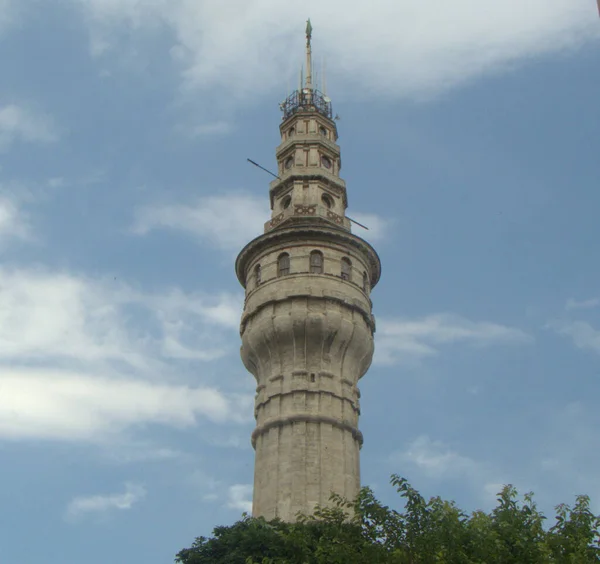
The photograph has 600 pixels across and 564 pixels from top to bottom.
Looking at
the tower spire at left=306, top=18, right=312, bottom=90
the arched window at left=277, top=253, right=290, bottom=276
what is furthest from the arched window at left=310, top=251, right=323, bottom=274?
the tower spire at left=306, top=18, right=312, bottom=90

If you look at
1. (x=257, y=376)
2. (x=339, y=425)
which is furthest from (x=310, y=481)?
(x=257, y=376)

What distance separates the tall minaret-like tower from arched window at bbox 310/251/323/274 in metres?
0.05

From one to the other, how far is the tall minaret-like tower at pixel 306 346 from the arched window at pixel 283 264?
53 mm

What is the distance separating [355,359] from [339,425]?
4.14 meters

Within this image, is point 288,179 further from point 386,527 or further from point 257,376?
point 386,527

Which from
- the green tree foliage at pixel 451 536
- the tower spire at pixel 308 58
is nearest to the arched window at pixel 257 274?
the tower spire at pixel 308 58

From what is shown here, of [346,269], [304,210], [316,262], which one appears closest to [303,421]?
[316,262]

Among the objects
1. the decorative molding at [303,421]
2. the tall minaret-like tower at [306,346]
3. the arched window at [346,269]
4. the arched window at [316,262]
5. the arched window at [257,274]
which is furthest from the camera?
the arched window at [257,274]

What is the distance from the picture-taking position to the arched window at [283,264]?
50.1 m

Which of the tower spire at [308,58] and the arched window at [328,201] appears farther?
the tower spire at [308,58]

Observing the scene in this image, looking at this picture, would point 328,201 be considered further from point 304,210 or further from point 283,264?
point 283,264

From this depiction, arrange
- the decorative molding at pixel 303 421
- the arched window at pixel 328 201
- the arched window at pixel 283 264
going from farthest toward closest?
the arched window at pixel 328 201 → the arched window at pixel 283 264 → the decorative molding at pixel 303 421

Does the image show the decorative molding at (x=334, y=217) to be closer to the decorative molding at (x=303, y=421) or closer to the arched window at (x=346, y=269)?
the arched window at (x=346, y=269)

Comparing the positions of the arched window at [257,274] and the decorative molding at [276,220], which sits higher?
the decorative molding at [276,220]
